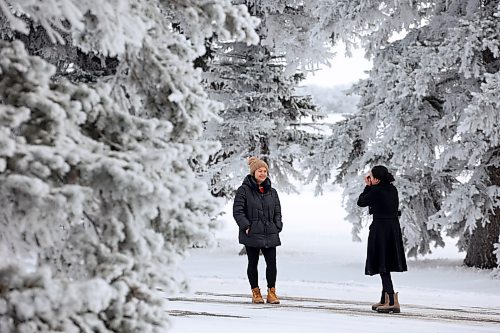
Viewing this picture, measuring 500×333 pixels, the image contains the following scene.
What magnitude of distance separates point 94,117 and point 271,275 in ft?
21.2

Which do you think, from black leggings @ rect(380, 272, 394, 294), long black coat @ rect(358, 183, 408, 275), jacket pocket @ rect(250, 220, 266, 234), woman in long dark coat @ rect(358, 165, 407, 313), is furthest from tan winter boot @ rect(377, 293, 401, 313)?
jacket pocket @ rect(250, 220, 266, 234)

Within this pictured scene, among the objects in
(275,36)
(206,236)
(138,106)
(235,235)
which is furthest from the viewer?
(235,235)

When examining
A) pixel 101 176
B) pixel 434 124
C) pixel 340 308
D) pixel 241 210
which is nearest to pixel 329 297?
pixel 340 308

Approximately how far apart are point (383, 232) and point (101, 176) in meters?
6.25

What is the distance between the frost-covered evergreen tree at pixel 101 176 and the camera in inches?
144

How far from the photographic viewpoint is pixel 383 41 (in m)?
16.8

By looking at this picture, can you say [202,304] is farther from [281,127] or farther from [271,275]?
[281,127]

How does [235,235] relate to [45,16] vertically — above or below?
above

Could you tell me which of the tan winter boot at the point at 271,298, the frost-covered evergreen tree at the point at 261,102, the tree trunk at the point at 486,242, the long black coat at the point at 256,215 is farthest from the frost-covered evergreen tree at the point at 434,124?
the tan winter boot at the point at 271,298

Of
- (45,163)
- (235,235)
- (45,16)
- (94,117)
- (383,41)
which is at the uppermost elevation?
(383,41)

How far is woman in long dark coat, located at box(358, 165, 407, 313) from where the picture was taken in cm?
952

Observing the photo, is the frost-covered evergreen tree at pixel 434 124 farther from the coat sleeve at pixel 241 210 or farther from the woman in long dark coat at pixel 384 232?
the coat sleeve at pixel 241 210

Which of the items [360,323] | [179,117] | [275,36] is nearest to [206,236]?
[179,117]

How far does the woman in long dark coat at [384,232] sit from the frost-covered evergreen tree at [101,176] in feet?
17.4
